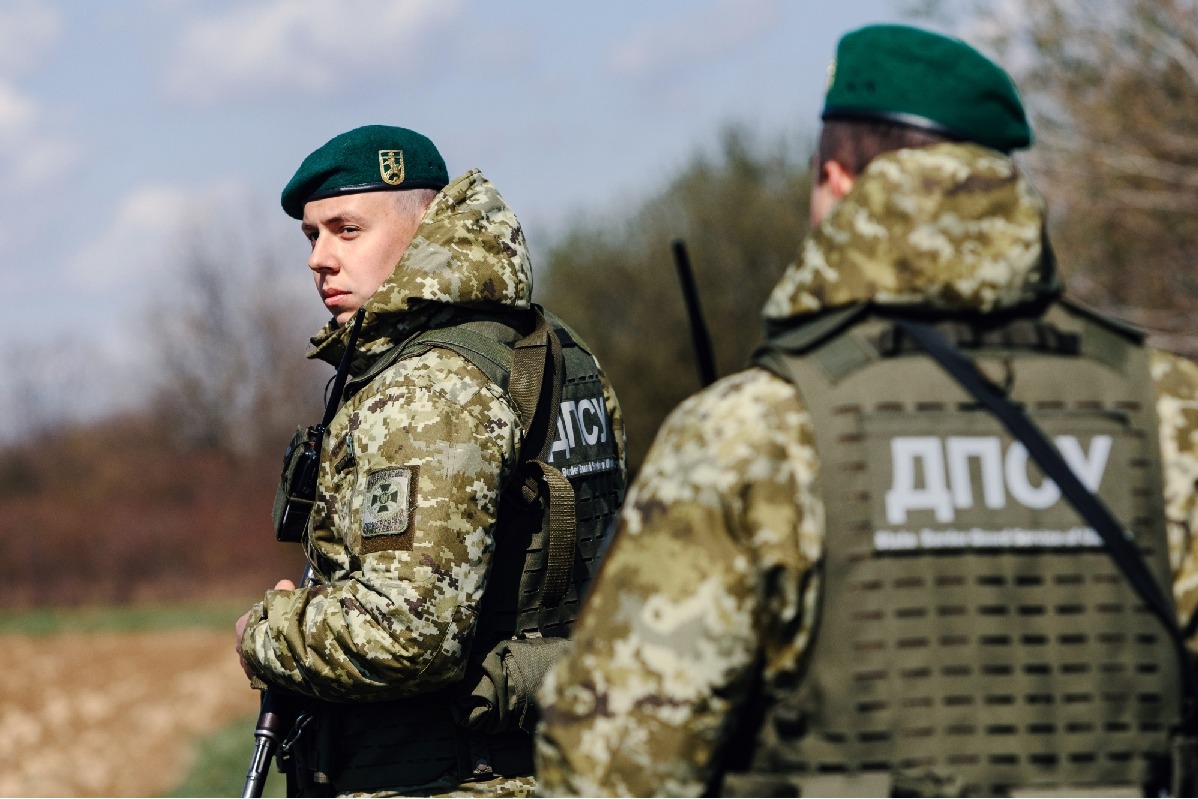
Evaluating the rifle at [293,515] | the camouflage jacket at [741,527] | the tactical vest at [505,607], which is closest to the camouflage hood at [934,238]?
the camouflage jacket at [741,527]

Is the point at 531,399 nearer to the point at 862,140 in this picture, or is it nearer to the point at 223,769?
the point at 862,140

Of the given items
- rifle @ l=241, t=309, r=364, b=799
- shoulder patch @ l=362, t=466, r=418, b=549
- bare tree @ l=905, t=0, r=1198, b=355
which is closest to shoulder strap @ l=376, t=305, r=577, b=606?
rifle @ l=241, t=309, r=364, b=799

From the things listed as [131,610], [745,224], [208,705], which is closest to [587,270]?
[745,224]

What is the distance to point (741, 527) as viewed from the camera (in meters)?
2.14

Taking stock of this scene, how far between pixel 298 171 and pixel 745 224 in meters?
30.6

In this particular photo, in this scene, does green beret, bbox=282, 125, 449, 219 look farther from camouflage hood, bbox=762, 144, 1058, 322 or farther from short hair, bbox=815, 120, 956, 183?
camouflage hood, bbox=762, 144, 1058, 322

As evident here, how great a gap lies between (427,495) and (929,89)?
1.35m

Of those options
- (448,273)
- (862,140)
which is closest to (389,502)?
(448,273)

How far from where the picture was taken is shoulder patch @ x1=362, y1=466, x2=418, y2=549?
3143mm

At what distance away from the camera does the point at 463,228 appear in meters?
3.53

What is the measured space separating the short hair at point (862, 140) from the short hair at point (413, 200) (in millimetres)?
1544

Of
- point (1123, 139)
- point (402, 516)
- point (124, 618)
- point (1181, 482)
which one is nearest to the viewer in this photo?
point (1181, 482)

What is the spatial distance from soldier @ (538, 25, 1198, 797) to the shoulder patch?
0.97 metres

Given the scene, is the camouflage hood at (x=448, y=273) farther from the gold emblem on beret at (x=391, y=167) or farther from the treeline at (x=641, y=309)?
the treeline at (x=641, y=309)
